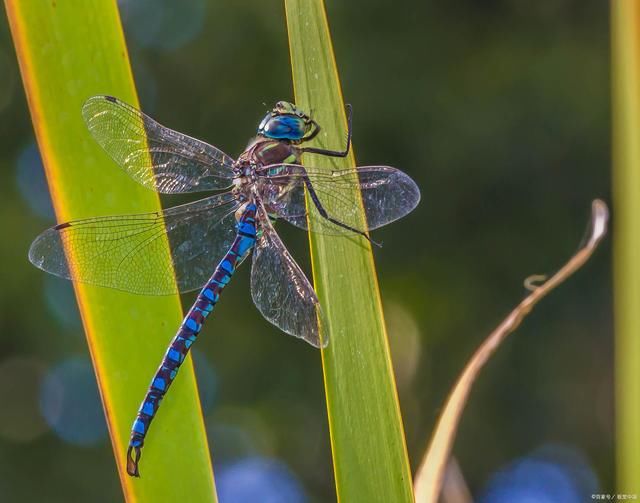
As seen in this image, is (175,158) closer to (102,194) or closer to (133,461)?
(102,194)

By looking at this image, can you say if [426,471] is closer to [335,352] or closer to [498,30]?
[335,352]

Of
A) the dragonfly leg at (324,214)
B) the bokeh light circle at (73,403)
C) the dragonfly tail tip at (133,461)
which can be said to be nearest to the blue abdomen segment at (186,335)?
the dragonfly tail tip at (133,461)

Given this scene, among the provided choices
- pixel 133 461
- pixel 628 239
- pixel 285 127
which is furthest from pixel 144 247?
pixel 628 239

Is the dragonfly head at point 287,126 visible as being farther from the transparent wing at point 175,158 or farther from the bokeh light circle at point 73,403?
the bokeh light circle at point 73,403

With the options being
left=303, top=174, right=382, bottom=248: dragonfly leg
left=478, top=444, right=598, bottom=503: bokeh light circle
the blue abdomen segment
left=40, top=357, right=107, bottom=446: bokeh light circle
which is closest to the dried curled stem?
left=303, top=174, right=382, bottom=248: dragonfly leg

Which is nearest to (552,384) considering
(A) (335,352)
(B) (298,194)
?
(B) (298,194)
